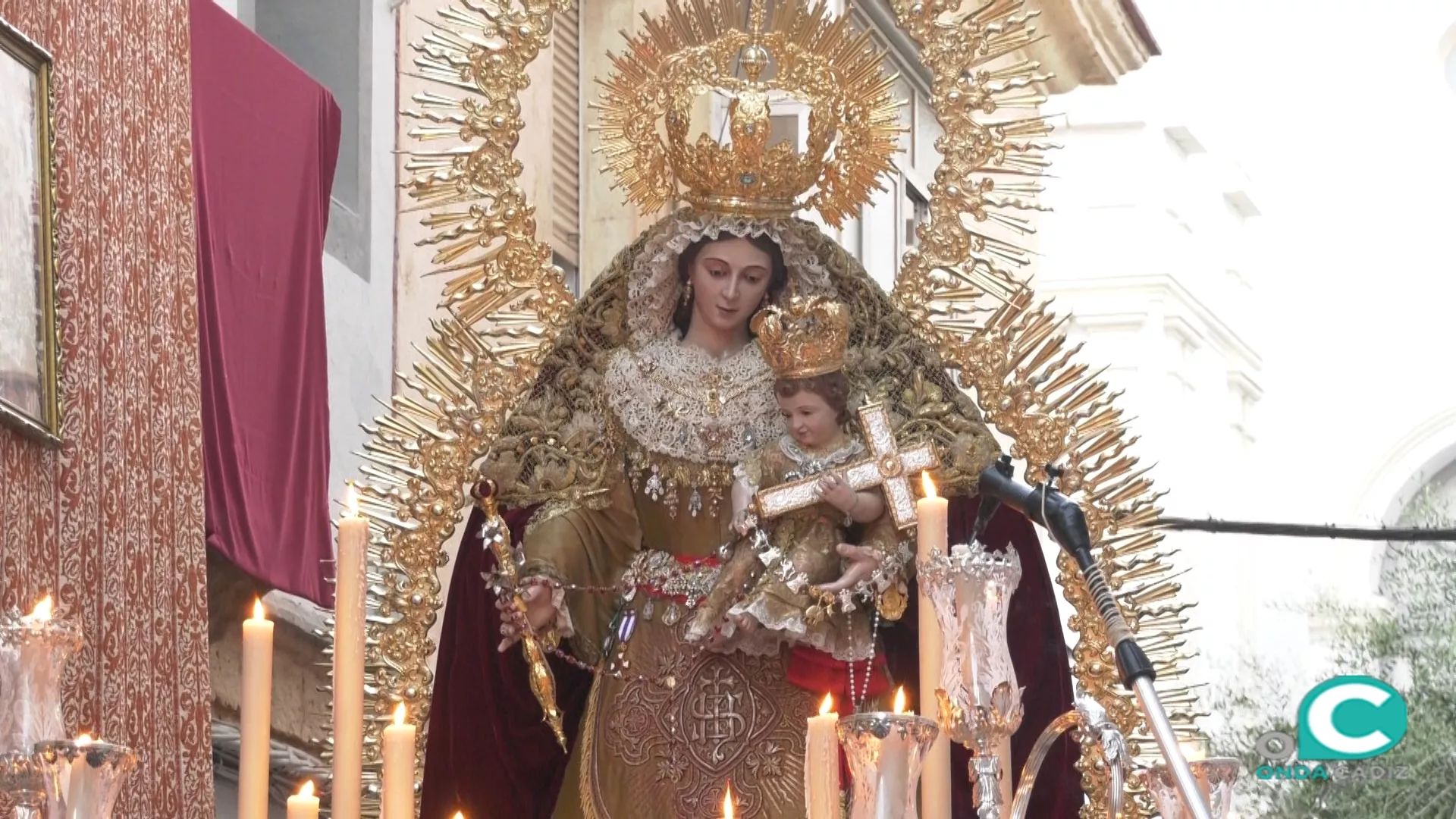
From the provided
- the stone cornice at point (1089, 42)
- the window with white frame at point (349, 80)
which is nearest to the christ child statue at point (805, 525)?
the window with white frame at point (349, 80)

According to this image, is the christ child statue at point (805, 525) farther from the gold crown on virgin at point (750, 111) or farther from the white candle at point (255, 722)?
the white candle at point (255, 722)

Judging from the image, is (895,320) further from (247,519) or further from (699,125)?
(699,125)

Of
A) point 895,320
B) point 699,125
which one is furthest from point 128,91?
point 699,125

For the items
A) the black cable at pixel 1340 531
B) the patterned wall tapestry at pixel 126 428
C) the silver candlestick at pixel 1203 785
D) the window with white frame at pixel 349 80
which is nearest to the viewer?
the silver candlestick at pixel 1203 785

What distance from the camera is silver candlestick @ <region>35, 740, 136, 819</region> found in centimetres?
267

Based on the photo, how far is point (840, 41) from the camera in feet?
16.2

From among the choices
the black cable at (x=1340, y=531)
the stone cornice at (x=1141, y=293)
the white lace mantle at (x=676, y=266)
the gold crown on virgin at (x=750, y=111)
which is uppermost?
the stone cornice at (x=1141, y=293)

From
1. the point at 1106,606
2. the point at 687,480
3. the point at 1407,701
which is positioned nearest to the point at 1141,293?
the point at 1407,701

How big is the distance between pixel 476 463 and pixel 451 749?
0.67m

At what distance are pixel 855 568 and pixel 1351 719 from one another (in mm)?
7011

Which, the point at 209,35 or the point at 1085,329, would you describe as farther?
the point at 1085,329

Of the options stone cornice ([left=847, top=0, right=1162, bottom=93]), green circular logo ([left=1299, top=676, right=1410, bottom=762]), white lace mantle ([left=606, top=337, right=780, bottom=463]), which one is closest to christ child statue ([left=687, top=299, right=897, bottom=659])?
white lace mantle ([left=606, top=337, right=780, bottom=463])

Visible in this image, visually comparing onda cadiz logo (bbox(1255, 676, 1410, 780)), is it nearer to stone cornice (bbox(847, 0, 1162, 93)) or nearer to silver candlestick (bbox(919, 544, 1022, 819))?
stone cornice (bbox(847, 0, 1162, 93))

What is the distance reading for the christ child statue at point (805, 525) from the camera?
457 centimetres
